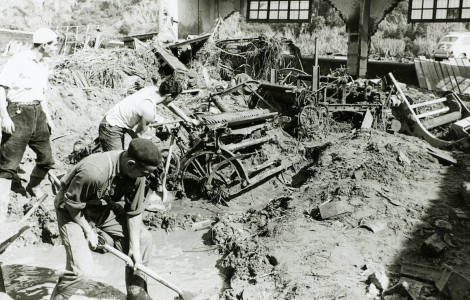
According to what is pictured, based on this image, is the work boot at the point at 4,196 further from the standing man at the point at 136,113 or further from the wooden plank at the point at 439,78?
the wooden plank at the point at 439,78

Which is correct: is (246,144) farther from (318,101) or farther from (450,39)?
(450,39)

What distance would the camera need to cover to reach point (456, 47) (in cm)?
1838

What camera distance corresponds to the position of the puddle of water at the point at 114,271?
177 inches

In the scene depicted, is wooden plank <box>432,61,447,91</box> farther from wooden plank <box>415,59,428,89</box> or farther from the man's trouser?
the man's trouser

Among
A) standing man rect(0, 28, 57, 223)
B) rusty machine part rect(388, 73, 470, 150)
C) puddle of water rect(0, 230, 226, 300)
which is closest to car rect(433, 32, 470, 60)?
rusty machine part rect(388, 73, 470, 150)

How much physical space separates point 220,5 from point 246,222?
38.9 ft

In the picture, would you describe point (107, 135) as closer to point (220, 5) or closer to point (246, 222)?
point (246, 222)

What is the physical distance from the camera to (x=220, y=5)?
16109 millimetres

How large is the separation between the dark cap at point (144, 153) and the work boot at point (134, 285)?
3.91 ft

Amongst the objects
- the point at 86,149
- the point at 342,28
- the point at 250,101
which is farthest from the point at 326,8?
the point at 86,149

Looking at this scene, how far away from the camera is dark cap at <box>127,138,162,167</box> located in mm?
2928

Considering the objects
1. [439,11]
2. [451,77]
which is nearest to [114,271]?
[451,77]

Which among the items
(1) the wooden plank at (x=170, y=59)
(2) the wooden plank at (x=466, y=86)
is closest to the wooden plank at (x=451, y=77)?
(2) the wooden plank at (x=466, y=86)

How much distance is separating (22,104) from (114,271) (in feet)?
6.93
